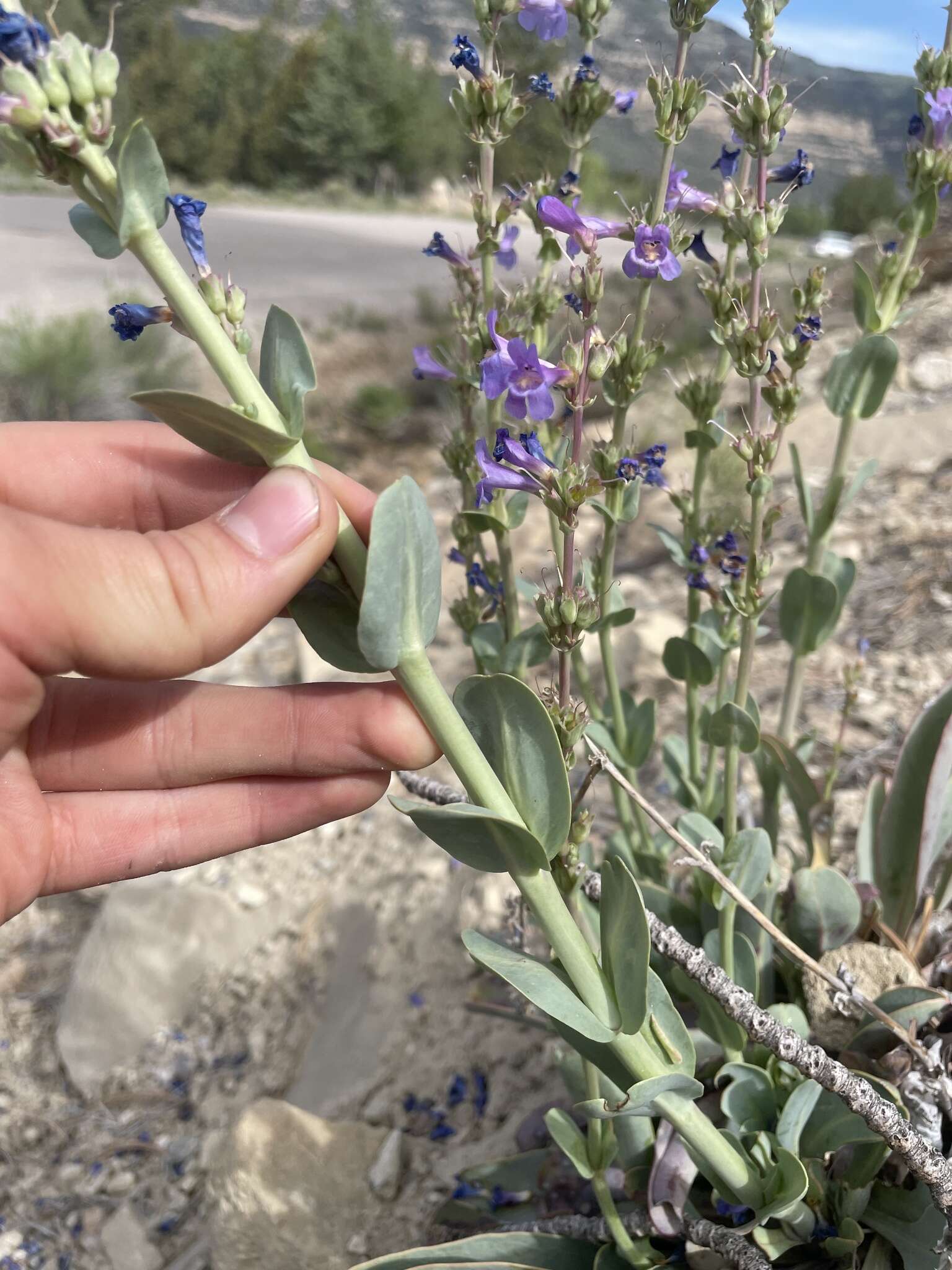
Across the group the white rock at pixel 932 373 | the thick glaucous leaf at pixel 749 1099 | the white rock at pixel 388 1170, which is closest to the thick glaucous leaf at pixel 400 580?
the thick glaucous leaf at pixel 749 1099

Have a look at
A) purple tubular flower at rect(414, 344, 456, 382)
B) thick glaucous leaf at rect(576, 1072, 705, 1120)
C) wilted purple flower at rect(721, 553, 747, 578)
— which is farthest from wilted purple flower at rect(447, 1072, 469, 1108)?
purple tubular flower at rect(414, 344, 456, 382)

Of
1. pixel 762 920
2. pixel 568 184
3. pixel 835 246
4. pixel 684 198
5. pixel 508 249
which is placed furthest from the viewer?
pixel 835 246

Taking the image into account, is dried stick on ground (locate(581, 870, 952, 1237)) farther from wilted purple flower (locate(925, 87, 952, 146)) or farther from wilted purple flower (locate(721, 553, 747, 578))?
wilted purple flower (locate(925, 87, 952, 146))

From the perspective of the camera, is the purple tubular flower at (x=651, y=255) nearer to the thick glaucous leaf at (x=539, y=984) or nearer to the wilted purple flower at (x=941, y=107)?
the wilted purple flower at (x=941, y=107)

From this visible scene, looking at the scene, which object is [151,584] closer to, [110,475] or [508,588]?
[110,475]

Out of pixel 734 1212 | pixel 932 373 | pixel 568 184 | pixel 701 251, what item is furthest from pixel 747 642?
pixel 932 373

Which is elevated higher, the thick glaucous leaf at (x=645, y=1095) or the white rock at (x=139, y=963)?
the thick glaucous leaf at (x=645, y=1095)
